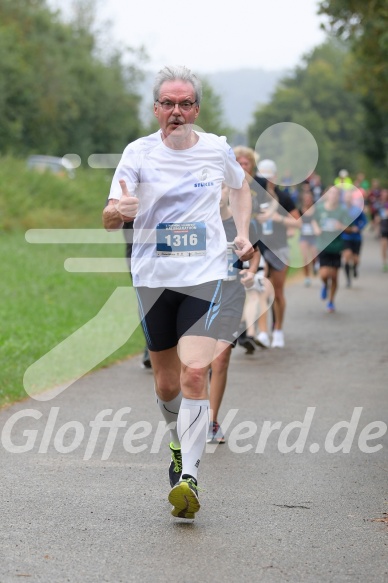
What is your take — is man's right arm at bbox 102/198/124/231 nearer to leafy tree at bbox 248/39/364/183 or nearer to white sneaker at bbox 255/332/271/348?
white sneaker at bbox 255/332/271/348

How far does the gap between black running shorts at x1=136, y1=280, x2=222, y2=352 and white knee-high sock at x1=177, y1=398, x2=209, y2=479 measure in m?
0.34

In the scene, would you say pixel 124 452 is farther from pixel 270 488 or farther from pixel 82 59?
pixel 82 59

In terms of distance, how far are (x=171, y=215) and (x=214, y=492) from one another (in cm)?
156

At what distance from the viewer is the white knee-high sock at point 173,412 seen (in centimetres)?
624

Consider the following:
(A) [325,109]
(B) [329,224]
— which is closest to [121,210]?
(B) [329,224]

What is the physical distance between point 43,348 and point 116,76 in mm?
66201

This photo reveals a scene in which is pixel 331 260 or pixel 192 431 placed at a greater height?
pixel 192 431

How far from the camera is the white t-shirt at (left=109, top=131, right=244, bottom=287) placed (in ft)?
19.0

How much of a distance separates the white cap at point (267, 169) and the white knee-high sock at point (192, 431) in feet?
24.4

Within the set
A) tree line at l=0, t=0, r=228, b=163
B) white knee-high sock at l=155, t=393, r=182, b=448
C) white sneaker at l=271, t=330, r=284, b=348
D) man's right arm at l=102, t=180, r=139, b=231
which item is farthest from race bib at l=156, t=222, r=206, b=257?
tree line at l=0, t=0, r=228, b=163

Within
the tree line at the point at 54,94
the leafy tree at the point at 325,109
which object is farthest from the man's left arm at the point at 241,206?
the leafy tree at the point at 325,109

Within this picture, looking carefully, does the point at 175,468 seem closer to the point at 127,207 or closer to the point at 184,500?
the point at 184,500

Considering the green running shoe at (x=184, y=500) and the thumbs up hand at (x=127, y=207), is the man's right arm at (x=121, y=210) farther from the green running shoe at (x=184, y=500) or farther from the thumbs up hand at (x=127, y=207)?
the green running shoe at (x=184, y=500)

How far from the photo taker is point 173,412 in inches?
247
